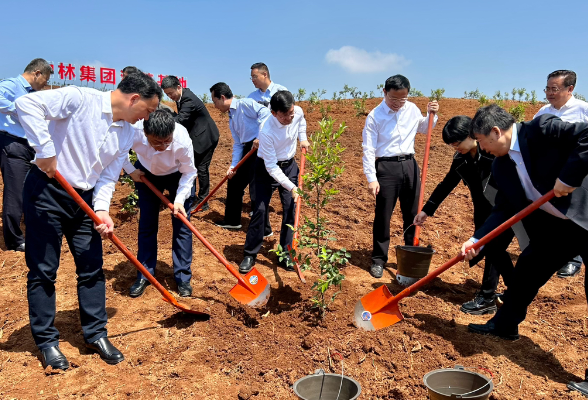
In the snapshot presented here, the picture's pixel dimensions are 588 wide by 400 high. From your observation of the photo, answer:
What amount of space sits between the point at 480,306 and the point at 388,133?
1944 mm

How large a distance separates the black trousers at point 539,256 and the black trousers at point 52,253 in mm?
3045

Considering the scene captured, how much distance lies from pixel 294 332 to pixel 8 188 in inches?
161

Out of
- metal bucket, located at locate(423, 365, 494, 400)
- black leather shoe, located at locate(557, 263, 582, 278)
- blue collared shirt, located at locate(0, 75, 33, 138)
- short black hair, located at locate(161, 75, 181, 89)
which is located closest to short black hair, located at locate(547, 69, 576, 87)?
black leather shoe, located at locate(557, 263, 582, 278)

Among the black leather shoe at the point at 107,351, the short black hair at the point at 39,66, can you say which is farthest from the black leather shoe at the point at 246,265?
the short black hair at the point at 39,66

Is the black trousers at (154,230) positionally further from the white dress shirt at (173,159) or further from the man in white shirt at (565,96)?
the man in white shirt at (565,96)

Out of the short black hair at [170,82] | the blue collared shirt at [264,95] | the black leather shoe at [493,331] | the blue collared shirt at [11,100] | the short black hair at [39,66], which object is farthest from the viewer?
the blue collared shirt at [264,95]

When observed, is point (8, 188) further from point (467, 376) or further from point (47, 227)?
point (467, 376)

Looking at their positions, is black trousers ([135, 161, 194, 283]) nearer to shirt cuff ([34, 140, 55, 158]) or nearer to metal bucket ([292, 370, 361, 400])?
shirt cuff ([34, 140, 55, 158])

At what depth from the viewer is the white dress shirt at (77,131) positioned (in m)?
2.59

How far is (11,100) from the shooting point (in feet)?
17.5

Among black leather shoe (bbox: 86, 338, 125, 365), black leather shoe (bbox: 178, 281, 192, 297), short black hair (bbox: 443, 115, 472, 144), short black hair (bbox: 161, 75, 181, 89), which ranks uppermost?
short black hair (bbox: 161, 75, 181, 89)

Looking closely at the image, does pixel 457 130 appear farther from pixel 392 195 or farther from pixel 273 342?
pixel 273 342

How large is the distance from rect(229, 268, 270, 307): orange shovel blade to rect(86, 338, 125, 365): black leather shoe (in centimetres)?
116

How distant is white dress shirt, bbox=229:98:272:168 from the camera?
19.6 ft
